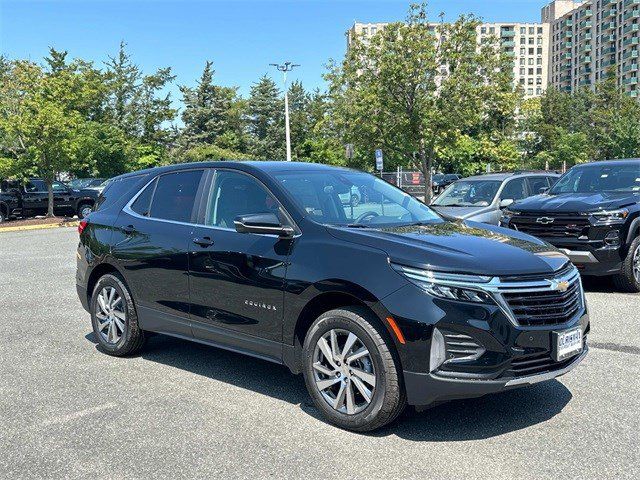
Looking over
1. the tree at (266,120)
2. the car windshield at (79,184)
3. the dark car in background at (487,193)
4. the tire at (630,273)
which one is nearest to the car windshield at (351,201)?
the tire at (630,273)

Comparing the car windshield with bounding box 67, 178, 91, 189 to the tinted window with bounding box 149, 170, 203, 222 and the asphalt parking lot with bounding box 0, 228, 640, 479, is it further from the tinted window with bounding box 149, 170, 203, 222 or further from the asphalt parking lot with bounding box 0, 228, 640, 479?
the tinted window with bounding box 149, 170, 203, 222

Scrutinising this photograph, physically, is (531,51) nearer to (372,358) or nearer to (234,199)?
(234,199)

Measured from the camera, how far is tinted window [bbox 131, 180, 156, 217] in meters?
5.72

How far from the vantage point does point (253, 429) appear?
4098mm

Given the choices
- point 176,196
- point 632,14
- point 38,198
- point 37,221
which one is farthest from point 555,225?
point 632,14

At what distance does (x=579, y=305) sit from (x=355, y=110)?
21782mm

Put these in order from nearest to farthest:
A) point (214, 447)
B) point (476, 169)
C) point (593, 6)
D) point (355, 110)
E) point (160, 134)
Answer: point (214, 447), point (355, 110), point (160, 134), point (476, 169), point (593, 6)

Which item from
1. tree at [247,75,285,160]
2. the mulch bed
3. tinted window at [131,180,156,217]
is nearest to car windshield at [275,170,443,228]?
tinted window at [131,180,156,217]

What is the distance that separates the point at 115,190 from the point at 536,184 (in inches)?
359

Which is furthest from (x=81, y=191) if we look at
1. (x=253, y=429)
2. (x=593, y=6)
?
(x=593, y=6)

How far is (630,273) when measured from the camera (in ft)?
27.6

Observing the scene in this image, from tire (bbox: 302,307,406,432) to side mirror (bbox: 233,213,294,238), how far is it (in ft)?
2.12

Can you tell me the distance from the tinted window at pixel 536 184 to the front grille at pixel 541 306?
909 centimetres

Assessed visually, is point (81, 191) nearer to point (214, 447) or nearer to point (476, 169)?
point (214, 447)
